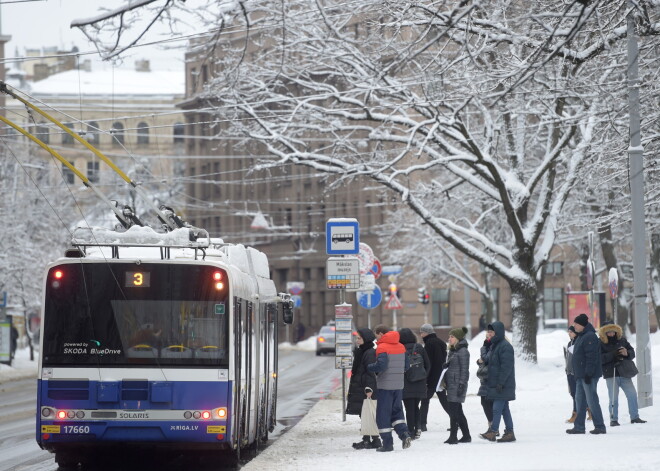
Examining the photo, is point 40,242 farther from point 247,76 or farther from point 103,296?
point 103,296

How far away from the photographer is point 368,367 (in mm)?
17000

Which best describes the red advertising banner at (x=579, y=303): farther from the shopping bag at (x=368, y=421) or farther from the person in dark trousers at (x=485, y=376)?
the shopping bag at (x=368, y=421)

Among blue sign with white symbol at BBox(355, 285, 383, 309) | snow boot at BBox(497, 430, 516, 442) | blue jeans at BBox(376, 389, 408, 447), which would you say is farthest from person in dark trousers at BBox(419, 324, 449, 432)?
blue sign with white symbol at BBox(355, 285, 383, 309)

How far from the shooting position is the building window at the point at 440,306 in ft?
278

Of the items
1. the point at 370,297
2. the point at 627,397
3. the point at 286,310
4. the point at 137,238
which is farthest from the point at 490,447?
the point at 370,297

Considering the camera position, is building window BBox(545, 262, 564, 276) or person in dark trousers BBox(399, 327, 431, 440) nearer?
person in dark trousers BBox(399, 327, 431, 440)

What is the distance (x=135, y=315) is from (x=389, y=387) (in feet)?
12.0

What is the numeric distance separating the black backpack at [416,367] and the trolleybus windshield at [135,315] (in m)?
4.60

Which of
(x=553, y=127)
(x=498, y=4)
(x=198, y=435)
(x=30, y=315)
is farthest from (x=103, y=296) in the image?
(x=30, y=315)

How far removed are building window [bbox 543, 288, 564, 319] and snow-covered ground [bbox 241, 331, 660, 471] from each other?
60.1 metres

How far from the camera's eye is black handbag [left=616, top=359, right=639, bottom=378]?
789 inches

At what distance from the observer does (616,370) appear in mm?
20250

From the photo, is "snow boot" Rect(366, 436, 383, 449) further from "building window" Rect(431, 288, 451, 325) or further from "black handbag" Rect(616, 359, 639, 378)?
"building window" Rect(431, 288, 451, 325)

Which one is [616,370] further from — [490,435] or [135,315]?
[135,315]
